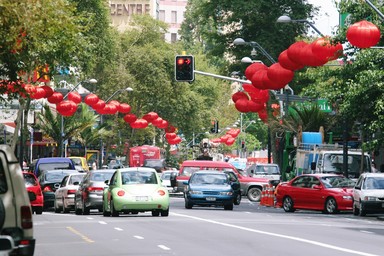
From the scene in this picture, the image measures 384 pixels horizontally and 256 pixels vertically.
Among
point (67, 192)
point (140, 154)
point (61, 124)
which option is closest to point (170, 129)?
point (140, 154)

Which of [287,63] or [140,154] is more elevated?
[140,154]

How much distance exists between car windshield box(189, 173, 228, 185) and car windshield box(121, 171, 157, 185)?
8.73 m

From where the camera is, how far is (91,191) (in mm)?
42188

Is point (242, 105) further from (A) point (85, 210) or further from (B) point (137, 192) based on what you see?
(B) point (137, 192)

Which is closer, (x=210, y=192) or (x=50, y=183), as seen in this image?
(x=210, y=192)

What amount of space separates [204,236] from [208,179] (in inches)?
756

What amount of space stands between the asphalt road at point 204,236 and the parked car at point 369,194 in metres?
2.65

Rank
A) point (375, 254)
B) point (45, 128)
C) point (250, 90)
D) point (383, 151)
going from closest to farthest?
point (375, 254)
point (250, 90)
point (383, 151)
point (45, 128)

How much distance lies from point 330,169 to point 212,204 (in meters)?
8.98

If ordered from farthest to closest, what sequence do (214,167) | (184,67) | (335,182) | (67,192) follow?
(214,167)
(184,67)
(335,182)
(67,192)

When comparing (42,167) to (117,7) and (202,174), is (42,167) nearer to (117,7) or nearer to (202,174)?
(202,174)

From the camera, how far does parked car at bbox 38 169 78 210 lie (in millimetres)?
49719

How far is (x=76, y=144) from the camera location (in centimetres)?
10319

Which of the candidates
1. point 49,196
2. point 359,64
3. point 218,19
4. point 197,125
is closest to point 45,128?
point 218,19
